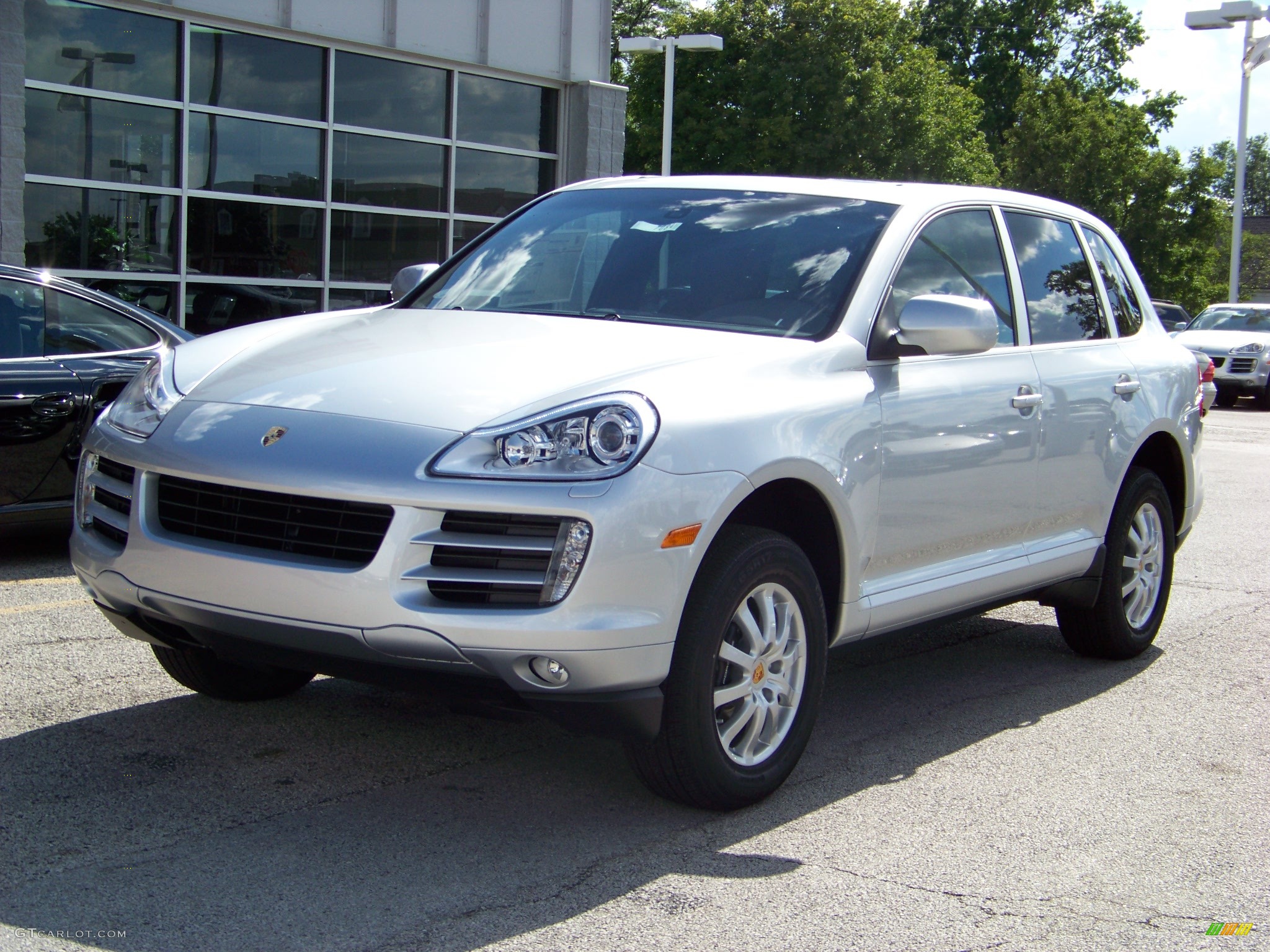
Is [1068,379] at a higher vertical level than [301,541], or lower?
higher

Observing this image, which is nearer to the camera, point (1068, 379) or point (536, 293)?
point (536, 293)

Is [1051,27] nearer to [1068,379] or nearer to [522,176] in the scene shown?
[522,176]

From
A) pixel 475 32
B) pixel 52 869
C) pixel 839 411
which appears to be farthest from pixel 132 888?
pixel 475 32

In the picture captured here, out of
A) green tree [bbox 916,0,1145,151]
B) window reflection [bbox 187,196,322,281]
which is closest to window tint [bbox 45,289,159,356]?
window reflection [bbox 187,196,322,281]

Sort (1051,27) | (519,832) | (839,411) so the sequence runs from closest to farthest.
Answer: (519,832), (839,411), (1051,27)

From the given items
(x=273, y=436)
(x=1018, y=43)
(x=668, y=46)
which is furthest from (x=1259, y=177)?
(x=273, y=436)

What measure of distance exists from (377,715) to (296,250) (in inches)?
474

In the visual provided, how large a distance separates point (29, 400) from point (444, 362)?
3.63m

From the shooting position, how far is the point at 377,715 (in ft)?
16.1

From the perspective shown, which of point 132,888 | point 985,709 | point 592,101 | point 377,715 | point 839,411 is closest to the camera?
point 132,888

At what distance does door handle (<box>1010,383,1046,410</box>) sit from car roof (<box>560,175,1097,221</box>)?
2.28 feet

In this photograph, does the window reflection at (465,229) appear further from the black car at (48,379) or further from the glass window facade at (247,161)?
the black car at (48,379)

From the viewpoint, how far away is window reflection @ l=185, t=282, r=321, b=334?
1526 centimetres

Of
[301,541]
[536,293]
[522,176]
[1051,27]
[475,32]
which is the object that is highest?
[1051,27]
